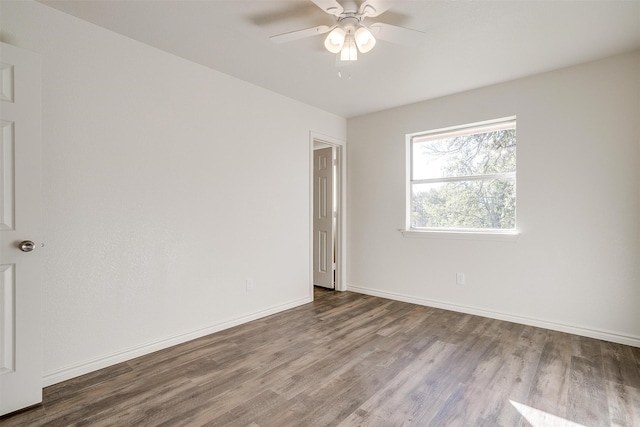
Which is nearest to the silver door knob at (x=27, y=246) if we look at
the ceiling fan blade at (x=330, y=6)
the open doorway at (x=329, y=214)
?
the ceiling fan blade at (x=330, y=6)

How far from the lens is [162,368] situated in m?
2.35

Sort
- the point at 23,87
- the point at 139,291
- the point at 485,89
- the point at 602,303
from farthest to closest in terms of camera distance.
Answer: the point at 485,89, the point at 602,303, the point at 139,291, the point at 23,87

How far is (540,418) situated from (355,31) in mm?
2566

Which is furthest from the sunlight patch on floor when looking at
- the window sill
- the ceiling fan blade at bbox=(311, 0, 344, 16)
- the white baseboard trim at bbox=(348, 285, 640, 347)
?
the ceiling fan blade at bbox=(311, 0, 344, 16)

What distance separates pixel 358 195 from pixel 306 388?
288 cm

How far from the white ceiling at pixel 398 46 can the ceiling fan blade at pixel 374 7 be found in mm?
160

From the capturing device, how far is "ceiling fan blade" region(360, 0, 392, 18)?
1961 mm

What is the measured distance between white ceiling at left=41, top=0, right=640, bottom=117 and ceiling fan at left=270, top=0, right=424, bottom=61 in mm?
176

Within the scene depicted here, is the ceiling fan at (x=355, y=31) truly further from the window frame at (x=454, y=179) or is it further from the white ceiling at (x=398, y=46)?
the window frame at (x=454, y=179)

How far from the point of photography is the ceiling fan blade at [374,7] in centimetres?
196

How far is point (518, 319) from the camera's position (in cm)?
332

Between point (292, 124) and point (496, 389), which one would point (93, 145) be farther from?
point (496, 389)

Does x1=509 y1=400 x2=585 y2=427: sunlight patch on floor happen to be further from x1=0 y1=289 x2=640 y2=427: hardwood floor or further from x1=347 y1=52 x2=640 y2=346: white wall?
x1=347 y1=52 x2=640 y2=346: white wall

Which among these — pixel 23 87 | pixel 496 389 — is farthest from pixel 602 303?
pixel 23 87
